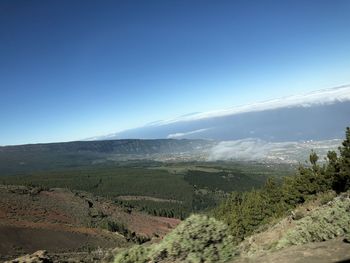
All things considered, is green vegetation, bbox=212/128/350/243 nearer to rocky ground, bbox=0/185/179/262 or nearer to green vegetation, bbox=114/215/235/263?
rocky ground, bbox=0/185/179/262

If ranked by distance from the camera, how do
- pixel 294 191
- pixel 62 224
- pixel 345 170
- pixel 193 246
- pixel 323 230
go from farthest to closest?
pixel 62 224 → pixel 294 191 → pixel 345 170 → pixel 323 230 → pixel 193 246

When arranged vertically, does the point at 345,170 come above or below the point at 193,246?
below

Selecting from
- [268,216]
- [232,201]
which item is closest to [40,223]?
[232,201]

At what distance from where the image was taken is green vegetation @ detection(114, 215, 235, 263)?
49.2ft

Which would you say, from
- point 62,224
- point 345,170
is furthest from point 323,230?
point 62,224

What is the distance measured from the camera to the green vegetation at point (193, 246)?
49.2 feet

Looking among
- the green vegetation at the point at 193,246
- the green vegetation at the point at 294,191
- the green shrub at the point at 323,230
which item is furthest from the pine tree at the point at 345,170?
the green vegetation at the point at 193,246

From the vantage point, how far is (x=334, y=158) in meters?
48.1

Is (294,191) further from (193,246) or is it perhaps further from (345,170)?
(193,246)

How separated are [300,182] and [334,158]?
567 cm

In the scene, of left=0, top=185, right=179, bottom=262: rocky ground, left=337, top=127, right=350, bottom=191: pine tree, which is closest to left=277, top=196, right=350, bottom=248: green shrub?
left=337, top=127, right=350, bottom=191: pine tree

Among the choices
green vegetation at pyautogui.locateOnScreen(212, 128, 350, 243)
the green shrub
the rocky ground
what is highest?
the green shrub

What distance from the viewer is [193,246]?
597 inches

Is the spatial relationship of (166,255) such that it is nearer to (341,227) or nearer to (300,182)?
(341,227)
